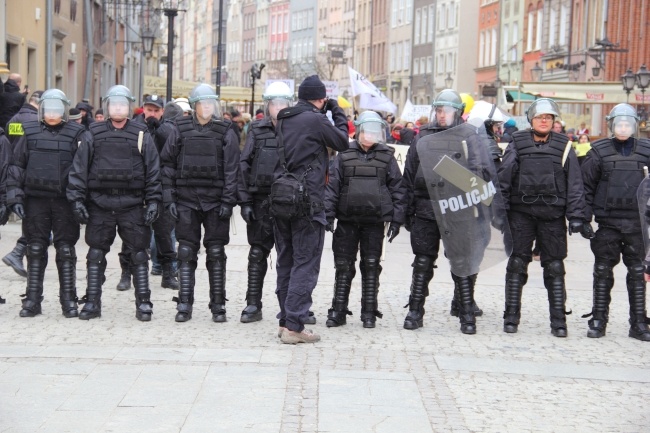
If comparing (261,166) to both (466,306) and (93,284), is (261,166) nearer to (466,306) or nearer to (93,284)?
(93,284)

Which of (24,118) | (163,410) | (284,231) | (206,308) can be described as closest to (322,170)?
(284,231)

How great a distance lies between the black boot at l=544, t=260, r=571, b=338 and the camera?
31.9 ft

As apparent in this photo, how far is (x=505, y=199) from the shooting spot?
9.72m

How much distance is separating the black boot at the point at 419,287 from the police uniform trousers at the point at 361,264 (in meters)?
0.27

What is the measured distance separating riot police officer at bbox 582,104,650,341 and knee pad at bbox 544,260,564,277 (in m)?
0.28

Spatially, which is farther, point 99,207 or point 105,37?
point 105,37

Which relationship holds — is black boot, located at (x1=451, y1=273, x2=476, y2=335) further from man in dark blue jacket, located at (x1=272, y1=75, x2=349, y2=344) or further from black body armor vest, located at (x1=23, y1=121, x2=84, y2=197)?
black body armor vest, located at (x1=23, y1=121, x2=84, y2=197)

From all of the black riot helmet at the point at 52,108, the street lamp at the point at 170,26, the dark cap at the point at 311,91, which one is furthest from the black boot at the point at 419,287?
the street lamp at the point at 170,26

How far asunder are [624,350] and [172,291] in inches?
169

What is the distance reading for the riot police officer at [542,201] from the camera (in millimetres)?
9547

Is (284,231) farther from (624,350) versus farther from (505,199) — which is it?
(624,350)

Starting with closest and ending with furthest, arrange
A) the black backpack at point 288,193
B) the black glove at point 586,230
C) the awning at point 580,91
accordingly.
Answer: the black backpack at point 288,193, the black glove at point 586,230, the awning at point 580,91

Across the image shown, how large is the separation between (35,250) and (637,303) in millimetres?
4697

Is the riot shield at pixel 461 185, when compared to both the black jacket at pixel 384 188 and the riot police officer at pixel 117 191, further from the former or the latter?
the riot police officer at pixel 117 191
